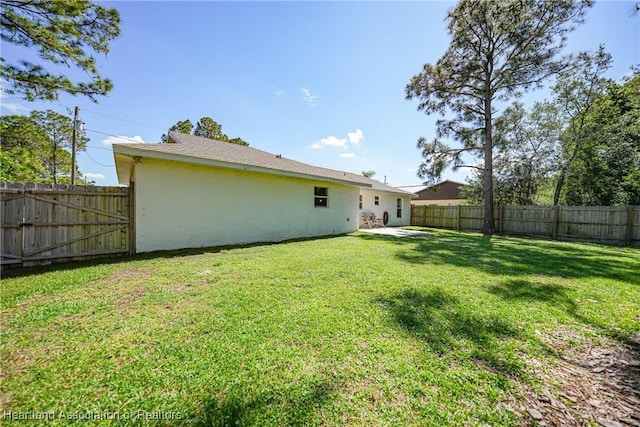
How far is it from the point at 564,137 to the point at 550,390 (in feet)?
70.6

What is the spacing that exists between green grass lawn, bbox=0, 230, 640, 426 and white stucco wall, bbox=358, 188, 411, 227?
37.6ft

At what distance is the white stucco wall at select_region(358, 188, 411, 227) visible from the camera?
52.4 feet

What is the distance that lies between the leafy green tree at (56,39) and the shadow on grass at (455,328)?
9.40m

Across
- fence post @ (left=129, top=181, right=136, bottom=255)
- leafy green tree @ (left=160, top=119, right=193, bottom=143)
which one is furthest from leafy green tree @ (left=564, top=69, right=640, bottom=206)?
leafy green tree @ (left=160, top=119, right=193, bottom=143)

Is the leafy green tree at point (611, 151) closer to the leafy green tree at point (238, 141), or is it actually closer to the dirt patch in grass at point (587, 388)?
the dirt patch in grass at point (587, 388)

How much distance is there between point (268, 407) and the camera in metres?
1.58

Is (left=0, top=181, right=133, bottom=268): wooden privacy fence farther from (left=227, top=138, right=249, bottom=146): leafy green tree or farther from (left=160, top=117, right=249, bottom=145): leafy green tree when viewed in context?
(left=227, top=138, right=249, bottom=146): leafy green tree

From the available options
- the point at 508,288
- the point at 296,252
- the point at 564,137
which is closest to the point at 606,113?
the point at 564,137

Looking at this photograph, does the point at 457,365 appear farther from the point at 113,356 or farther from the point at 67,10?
the point at 67,10

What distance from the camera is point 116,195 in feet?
19.4

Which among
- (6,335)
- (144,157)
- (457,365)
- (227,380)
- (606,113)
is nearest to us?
(227,380)

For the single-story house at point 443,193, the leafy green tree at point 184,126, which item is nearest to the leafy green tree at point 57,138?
the leafy green tree at point 184,126

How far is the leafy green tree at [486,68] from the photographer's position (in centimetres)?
1091

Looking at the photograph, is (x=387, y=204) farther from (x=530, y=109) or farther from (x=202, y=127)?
(x=202, y=127)
